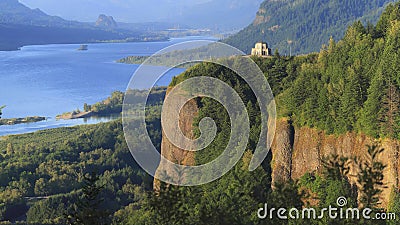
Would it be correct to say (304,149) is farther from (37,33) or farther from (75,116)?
(37,33)

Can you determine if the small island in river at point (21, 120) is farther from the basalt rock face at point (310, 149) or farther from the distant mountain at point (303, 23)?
the distant mountain at point (303, 23)

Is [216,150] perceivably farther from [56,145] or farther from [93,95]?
[93,95]

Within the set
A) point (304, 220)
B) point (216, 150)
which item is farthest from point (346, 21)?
point (304, 220)

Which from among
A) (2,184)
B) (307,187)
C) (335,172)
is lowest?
(2,184)

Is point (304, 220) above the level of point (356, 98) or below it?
below

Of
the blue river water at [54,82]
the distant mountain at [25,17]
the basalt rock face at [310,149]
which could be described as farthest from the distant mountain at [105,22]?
the basalt rock face at [310,149]

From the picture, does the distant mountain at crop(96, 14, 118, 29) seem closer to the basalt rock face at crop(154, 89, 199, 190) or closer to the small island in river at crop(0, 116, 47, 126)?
the small island in river at crop(0, 116, 47, 126)
